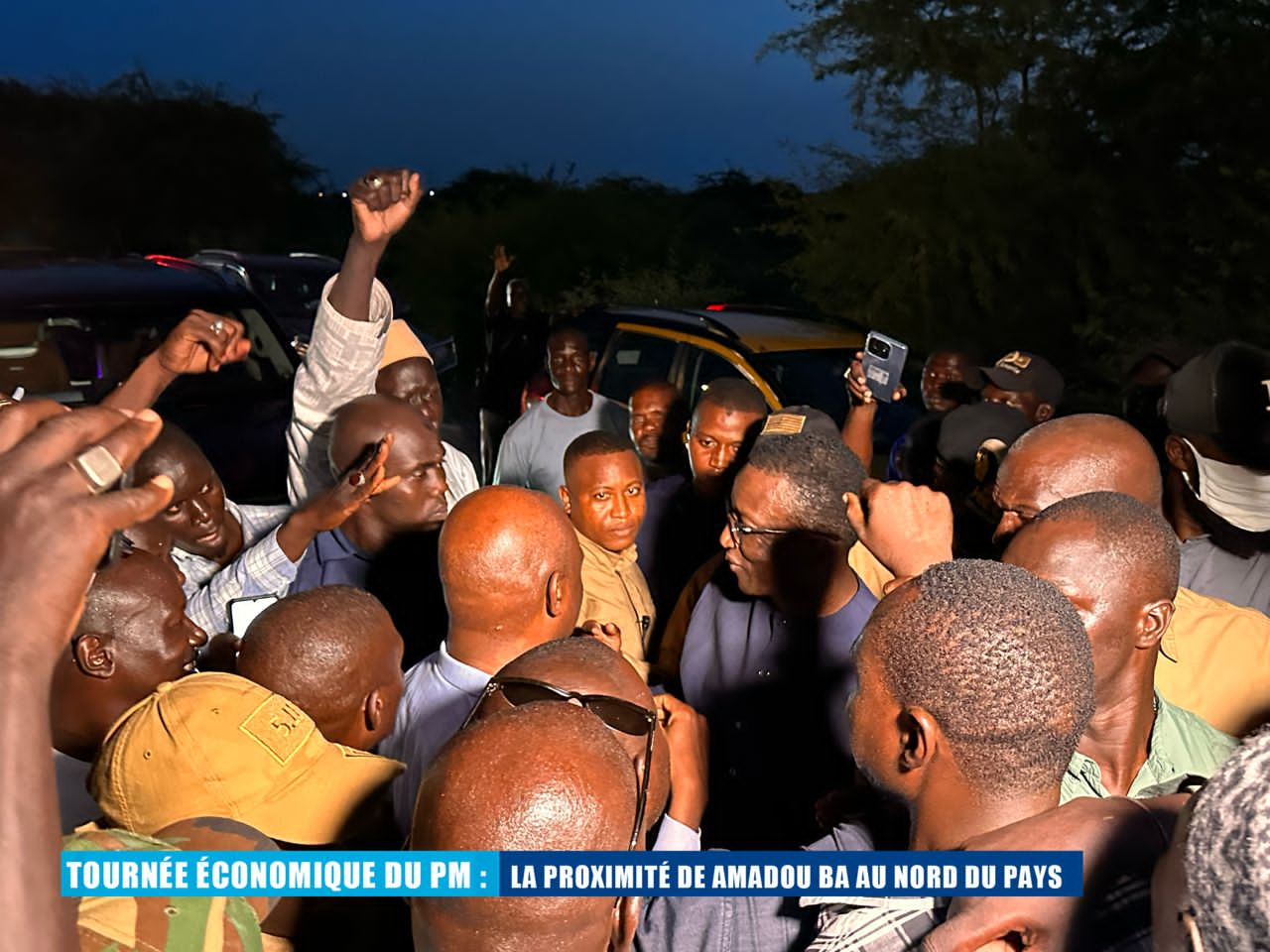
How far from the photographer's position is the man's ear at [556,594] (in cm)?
297

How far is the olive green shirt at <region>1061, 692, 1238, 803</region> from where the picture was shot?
266 cm

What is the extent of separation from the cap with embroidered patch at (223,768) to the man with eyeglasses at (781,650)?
1284mm

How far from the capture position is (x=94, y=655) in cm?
284

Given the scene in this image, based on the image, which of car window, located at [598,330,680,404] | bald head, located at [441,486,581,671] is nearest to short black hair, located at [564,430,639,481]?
bald head, located at [441,486,581,671]

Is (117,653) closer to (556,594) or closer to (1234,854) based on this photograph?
(556,594)

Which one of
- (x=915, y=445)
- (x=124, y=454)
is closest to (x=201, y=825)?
(x=124, y=454)

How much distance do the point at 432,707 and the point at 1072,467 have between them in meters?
1.95

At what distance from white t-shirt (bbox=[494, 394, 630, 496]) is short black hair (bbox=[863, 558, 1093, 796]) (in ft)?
14.0

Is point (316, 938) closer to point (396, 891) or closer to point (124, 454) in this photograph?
point (396, 891)

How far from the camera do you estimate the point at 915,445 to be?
6164 millimetres

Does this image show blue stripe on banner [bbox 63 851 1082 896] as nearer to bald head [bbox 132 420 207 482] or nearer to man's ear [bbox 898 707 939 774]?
man's ear [bbox 898 707 939 774]

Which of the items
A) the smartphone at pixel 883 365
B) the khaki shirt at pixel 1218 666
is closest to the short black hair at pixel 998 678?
the khaki shirt at pixel 1218 666

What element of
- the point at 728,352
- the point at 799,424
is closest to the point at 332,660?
the point at 799,424

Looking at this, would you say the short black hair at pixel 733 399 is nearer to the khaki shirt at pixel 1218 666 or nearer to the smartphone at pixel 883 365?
the smartphone at pixel 883 365
